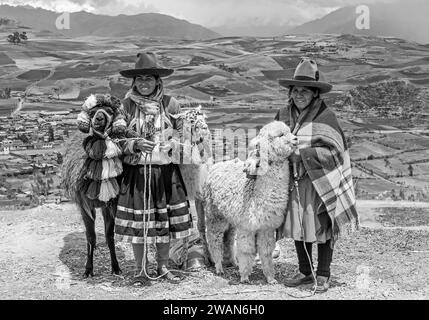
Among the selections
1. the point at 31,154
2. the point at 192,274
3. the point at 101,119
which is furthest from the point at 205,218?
the point at 31,154

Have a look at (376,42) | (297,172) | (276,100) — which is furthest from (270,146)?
(376,42)

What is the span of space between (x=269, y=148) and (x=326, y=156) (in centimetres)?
48

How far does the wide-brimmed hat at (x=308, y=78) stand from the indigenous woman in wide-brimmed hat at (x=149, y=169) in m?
1.11

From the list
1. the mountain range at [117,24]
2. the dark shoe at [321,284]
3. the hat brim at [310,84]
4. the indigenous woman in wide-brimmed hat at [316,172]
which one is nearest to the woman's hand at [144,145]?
the indigenous woman in wide-brimmed hat at [316,172]

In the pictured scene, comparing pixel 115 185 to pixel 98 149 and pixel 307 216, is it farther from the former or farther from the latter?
pixel 307 216

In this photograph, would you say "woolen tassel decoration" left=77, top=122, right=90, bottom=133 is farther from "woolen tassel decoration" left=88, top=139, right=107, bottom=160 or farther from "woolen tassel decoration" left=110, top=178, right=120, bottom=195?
"woolen tassel decoration" left=110, top=178, right=120, bottom=195

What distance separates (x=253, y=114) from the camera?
2278 centimetres

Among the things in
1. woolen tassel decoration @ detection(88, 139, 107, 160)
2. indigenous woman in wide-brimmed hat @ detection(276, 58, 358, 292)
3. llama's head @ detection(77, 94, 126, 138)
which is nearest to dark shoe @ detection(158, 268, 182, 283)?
indigenous woman in wide-brimmed hat @ detection(276, 58, 358, 292)

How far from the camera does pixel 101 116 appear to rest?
4.35m

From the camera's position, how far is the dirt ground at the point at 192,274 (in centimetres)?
431

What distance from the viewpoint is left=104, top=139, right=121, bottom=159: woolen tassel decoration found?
4.32 m

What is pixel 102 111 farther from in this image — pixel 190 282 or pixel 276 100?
pixel 276 100

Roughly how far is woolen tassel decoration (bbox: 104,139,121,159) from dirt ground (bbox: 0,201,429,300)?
48.1 inches

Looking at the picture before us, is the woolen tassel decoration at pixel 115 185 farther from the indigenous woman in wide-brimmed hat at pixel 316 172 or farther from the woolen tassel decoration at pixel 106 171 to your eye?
the indigenous woman in wide-brimmed hat at pixel 316 172
